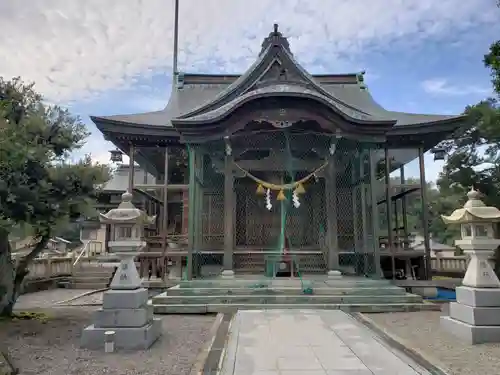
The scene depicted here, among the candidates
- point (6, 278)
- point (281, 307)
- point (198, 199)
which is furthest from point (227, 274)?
point (6, 278)

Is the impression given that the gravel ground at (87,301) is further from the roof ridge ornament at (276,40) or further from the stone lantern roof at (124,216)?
the roof ridge ornament at (276,40)

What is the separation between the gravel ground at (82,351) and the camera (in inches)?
189

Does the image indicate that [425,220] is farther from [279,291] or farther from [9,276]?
[9,276]

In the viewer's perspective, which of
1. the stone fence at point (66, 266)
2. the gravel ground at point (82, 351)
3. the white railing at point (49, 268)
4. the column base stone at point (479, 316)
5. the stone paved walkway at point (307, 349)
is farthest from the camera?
the white railing at point (49, 268)

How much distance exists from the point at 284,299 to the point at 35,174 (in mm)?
5654

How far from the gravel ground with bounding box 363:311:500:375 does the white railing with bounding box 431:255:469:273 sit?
30.4 feet

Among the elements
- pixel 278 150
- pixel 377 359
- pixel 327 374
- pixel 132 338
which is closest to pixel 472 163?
pixel 278 150

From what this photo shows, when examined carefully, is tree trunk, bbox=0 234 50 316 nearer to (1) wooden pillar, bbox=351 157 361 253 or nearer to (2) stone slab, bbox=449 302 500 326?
(2) stone slab, bbox=449 302 500 326

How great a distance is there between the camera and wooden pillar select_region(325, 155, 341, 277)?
34.0 ft

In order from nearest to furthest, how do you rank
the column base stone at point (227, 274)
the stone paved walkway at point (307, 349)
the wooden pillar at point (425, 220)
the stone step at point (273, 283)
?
the stone paved walkway at point (307, 349), the stone step at point (273, 283), the column base stone at point (227, 274), the wooden pillar at point (425, 220)

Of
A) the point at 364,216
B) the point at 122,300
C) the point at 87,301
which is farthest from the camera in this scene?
the point at 364,216

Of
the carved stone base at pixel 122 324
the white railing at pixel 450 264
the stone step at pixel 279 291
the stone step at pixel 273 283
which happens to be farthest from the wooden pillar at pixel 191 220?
the white railing at pixel 450 264

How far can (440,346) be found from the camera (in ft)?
18.8

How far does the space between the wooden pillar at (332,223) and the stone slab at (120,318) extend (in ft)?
19.1
